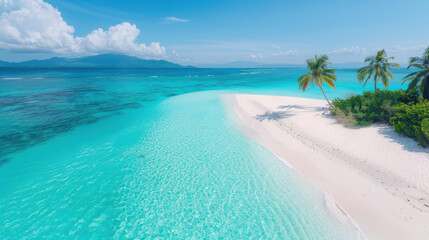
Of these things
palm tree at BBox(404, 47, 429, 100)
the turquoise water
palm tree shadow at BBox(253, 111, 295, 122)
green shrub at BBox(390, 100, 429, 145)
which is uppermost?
palm tree at BBox(404, 47, 429, 100)

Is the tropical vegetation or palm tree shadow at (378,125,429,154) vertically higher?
the tropical vegetation

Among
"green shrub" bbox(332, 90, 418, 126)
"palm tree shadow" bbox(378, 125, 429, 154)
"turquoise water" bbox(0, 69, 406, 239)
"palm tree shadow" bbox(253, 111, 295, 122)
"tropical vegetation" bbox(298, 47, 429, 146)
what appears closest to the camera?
"turquoise water" bbox(0, 69, 406, 239)

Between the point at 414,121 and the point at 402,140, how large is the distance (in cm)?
166

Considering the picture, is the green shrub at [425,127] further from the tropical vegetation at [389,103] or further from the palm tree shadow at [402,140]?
the palm tree shadow at [402,140]

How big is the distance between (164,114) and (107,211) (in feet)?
64.9

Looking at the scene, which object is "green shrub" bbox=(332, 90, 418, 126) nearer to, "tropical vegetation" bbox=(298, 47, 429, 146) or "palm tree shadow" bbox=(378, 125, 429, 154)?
"tropical vegetation" bbox=(298, 47, 429, 146)

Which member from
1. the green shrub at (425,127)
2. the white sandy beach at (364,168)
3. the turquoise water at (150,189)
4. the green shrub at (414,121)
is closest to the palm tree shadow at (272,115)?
the white sandy beach at (364,168)

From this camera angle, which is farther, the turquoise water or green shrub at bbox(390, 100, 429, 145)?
green shrub at bbox(390, 100, 429, 145)

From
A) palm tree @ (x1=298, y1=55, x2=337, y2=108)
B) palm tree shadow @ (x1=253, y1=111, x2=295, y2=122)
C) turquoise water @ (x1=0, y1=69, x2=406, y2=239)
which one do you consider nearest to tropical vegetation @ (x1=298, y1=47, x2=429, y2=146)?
palm tree @ (x1=298, y1=55, x2=337, y2=108)

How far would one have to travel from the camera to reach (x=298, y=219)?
8.88 m

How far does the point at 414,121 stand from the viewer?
45.2 ft

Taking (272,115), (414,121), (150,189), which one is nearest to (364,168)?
(414,121)

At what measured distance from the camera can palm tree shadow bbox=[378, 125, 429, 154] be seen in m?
12.9

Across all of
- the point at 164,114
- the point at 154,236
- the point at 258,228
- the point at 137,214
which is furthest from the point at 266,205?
the point at 164,114
